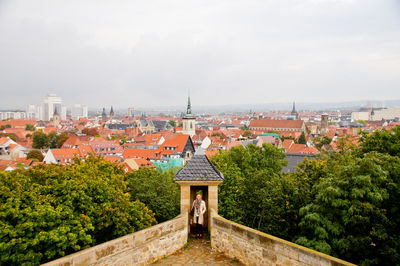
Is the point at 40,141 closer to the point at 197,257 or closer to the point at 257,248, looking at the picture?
the point at 197,257

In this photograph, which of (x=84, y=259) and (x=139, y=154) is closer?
(x=84, y=259)

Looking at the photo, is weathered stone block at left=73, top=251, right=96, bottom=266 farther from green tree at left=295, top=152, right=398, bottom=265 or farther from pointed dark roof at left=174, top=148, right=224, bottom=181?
green tree at left=295, top=152, right=398, bottom=265

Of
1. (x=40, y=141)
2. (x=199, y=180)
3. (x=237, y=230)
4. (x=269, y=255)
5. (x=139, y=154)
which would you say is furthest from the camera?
(x=40, y=141)

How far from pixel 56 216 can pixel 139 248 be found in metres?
3.56

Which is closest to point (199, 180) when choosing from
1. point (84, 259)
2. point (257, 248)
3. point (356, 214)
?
point (257, 248)

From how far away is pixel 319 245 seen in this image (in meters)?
10.1

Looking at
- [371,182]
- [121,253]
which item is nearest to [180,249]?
[121,253]

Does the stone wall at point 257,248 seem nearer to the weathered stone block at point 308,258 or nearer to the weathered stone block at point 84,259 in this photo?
the weathered stone block at point 308,258

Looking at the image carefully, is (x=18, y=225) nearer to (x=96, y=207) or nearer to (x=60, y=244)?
(x=60, y=244)

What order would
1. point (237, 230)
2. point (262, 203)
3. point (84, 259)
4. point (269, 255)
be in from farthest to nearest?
point (262, 203)
point (237, 230)
point (269, 255)
point (84, 259)

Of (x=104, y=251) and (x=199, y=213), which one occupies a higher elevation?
(x=199, y=213)

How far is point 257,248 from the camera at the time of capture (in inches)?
317

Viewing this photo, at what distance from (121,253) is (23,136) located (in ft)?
477

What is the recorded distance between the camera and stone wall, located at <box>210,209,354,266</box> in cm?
703
